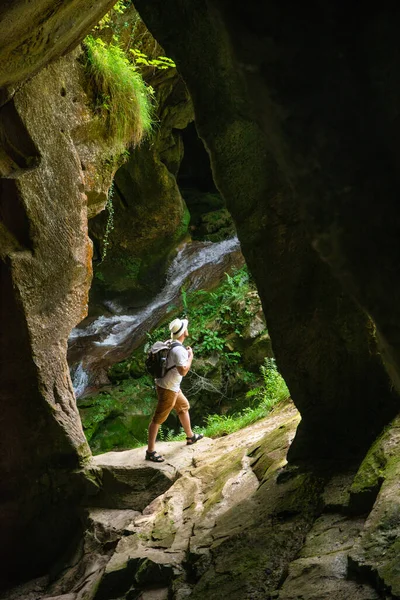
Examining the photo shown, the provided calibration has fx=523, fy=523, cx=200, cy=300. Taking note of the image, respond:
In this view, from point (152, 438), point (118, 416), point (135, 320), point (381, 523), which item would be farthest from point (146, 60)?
point (381, 523)

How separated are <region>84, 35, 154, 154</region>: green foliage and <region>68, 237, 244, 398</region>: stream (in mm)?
5906

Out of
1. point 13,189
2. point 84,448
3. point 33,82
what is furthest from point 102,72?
point 84,448

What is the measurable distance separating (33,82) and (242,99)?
331 cm

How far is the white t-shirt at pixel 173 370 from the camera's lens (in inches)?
256

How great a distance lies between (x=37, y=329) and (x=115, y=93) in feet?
11.5

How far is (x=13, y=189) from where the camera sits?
230 inches

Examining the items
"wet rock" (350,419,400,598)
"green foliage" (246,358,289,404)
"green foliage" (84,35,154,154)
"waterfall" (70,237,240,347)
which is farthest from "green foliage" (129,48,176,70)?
"wet rock" (350,419,400,598)

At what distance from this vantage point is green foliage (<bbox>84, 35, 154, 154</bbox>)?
7.05 meters

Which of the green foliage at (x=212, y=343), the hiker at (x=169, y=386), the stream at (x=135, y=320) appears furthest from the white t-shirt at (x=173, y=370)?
the stream at (x=135, y=320)

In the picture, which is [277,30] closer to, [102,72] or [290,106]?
[290,106]

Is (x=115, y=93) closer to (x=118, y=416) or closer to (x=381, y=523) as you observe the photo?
(x=118, y=416)

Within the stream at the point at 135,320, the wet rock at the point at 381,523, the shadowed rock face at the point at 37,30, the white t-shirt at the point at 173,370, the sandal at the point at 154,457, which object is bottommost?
the sandal at the point at 154,457

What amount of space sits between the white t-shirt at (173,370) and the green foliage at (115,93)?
2.97 m

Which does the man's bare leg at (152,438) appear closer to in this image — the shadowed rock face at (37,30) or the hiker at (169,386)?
the hiker at (169,386)
